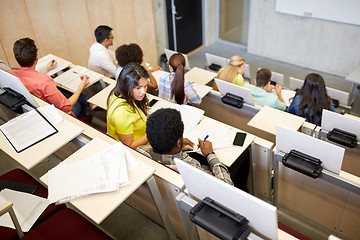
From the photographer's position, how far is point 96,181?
5.25ft

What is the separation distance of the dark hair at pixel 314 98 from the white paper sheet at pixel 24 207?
7.77 ft

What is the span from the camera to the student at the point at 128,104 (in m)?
2.28

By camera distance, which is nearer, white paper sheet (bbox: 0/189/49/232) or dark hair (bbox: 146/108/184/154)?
dark hair (bbox: 146/108/184/154)

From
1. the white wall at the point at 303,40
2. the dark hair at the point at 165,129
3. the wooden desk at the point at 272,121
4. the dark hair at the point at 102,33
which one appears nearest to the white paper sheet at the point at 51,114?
the dark hair at the point at 165,129

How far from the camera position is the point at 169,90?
3.14m

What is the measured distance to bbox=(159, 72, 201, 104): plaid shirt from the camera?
3.07m

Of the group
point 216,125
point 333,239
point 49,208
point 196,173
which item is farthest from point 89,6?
point 333,239

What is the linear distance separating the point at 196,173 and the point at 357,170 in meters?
1.84

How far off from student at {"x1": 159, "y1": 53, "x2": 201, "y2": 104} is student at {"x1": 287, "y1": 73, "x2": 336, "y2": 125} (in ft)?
3.29

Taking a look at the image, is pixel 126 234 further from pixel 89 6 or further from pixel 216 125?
pixel 89 6

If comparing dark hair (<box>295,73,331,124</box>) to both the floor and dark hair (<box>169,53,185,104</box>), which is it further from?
dark hair (<box>169,53,185,104</box>)

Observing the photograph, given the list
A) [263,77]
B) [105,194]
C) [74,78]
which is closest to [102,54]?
[74,78]

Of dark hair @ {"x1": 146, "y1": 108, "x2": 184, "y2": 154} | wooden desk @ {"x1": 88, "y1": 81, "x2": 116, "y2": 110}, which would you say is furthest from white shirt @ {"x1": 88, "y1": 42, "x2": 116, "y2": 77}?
dark hair @ {"x1": 146, "y1": 108, "x2": 184, "y2": 154}

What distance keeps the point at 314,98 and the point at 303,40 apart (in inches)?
122
